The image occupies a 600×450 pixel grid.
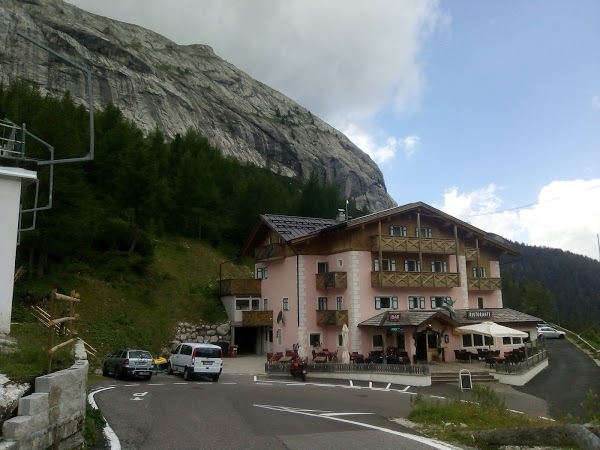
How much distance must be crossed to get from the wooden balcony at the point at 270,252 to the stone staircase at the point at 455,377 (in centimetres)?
1371

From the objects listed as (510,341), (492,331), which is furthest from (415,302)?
(510,341)

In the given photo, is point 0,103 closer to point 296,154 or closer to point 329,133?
point 296,154

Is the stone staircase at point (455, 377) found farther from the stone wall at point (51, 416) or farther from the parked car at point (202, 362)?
the stone wall at point (51, 416)

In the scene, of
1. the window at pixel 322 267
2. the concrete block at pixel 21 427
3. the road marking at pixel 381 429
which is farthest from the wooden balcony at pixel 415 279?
the concrete block at pixel 21 427

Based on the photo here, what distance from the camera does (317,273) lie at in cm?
3397

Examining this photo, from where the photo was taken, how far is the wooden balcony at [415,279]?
32.6 metres

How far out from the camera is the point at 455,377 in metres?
25.8

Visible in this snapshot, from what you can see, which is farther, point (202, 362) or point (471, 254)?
point (471, 254)

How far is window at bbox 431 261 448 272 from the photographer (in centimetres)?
3638

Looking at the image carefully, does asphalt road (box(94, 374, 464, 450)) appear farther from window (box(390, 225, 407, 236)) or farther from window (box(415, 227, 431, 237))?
window (box(415, 227, 431, 237))

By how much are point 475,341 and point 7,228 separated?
1170 inches

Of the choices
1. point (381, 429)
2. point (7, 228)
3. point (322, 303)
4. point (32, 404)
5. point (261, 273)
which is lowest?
point (381, 429)

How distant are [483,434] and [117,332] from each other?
26.1 meters

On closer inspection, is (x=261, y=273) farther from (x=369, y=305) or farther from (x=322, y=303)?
(x=369, y=305)
